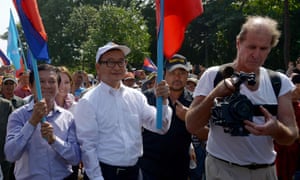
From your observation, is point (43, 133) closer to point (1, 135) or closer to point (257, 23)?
point (257, 23)

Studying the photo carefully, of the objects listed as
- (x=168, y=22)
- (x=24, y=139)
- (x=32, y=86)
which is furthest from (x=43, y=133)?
(x=168, y=22)

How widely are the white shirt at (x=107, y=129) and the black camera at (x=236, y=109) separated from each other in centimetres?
114

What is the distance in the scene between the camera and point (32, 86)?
4523 mm

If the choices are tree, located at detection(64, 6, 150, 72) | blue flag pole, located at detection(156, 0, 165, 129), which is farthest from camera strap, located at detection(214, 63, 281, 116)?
tree, located at detection(64, 6, 150, 72)

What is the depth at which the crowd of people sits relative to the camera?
11.3ft

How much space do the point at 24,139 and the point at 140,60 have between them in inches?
1086

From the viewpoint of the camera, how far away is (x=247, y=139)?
12.2ft

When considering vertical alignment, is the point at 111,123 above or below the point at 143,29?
above

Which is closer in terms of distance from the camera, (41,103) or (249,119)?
(249,119)

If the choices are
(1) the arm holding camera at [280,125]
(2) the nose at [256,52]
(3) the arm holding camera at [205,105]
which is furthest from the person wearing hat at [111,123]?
(1) the arm holding camera at [280,125]

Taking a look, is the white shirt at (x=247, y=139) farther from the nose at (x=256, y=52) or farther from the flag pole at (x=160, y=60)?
the flag pole at (x=160, y=60)

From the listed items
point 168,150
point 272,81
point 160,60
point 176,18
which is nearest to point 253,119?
point 272,81

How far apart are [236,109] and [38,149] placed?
75.9 inches

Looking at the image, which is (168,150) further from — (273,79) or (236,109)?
(236,109)
